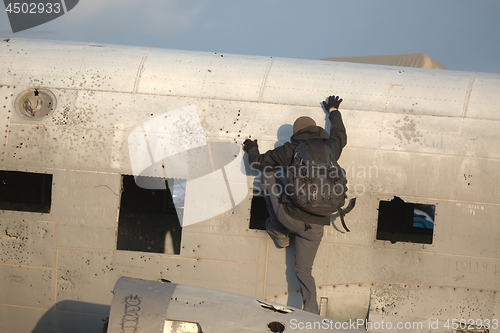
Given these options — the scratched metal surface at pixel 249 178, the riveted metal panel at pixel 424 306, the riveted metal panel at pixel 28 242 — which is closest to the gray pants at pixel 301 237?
the scratched metal surface at pixel 249 178

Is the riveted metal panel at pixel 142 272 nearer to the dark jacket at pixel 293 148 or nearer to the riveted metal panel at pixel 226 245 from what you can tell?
the riveted metal panel at pixel 226 245

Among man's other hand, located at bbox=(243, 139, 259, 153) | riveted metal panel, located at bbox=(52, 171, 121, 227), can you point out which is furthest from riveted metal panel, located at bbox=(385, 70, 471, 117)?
riveted metal panel, located at bbox=(52, 171, 121, 227)

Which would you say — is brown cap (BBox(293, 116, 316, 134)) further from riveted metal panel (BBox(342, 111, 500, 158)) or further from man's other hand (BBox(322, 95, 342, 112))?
riveted metal panel (BBox(342, 111, 500, 158))

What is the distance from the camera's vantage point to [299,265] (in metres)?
7.75

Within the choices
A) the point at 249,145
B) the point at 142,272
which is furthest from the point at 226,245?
the point at 249,145

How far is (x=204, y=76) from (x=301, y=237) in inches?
99.0

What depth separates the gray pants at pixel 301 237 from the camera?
7602mm

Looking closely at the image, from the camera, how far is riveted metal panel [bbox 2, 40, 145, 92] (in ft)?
27.9

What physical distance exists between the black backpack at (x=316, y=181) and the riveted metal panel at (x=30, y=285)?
3382mm

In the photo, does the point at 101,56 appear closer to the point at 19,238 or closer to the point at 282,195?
the point at 19,238

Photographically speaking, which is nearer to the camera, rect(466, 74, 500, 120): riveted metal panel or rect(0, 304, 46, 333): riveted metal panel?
rect(466, 74, 500, 120): riveted metal panel

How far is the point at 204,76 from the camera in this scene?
8.47m

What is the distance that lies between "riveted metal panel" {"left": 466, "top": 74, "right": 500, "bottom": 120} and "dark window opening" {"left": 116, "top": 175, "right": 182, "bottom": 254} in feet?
18.7

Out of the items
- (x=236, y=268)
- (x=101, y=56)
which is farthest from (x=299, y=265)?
(x=101, y=56)
